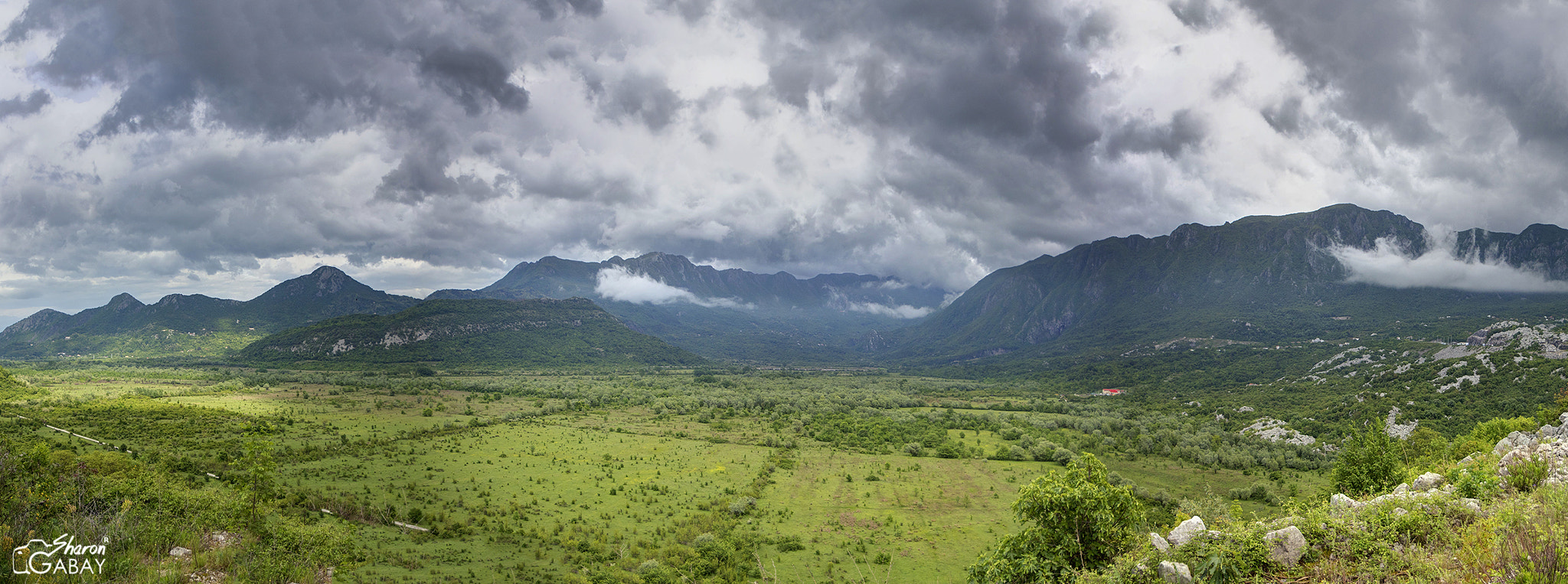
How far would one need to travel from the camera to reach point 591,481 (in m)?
72.9

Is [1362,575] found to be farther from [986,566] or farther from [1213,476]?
[1213,476]

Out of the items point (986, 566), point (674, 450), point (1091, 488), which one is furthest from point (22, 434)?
point (1091, 488)

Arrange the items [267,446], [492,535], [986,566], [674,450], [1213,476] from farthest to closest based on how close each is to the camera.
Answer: [674,450] → [1213,476] → [492,535] → [267,446] → [986,566]

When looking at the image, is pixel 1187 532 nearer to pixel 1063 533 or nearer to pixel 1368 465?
pixel 1063 533

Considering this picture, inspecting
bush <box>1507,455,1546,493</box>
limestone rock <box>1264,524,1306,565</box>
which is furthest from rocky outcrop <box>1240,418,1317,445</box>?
limestone rock <box>1264,524,1306,565</box>

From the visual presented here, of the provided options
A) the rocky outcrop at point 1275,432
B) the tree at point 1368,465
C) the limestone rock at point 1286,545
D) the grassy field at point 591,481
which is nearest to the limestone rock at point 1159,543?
the limestone rock at point 1286,545

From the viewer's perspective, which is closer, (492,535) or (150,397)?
(492,535)

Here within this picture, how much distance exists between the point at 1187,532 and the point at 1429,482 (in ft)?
29.6

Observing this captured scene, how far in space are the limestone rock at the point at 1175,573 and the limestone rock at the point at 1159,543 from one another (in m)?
1.18

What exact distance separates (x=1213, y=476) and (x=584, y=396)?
150162mm

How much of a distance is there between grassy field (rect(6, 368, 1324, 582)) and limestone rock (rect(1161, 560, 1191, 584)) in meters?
30.0

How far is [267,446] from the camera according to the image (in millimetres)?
31922

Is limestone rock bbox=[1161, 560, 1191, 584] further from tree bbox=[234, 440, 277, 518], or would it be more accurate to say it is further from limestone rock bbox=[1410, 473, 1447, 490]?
tree bbox=[234, 440, 277, 518]

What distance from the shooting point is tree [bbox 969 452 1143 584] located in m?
21.3
